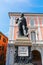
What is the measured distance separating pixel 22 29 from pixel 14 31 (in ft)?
45.2

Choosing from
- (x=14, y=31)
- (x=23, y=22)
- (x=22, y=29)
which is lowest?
(x=22, y=29)

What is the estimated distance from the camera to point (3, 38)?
82.3 ft

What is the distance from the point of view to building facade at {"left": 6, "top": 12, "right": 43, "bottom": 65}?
684 inches

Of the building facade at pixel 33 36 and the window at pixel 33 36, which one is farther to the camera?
the window at pixel 33 36

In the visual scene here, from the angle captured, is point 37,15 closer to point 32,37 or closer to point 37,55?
point 32,37

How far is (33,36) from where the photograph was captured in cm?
1944

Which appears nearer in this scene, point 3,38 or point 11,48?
point 11,48

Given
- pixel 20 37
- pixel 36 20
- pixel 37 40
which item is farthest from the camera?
pixel 36 20

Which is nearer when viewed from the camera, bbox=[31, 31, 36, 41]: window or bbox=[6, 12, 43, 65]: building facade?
bbox=[6, 12, 43, 65]: building facade

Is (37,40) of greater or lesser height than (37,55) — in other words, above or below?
above

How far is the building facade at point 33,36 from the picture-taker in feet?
57.0

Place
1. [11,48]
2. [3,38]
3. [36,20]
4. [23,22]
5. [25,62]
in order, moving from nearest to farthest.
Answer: [25,62]
[23,22]
[11,48]
[36,20]
[3,38]

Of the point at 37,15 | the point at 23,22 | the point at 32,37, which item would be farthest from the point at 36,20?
the point at 23,22

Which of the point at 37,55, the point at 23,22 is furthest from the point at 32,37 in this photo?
the point at 23,22
